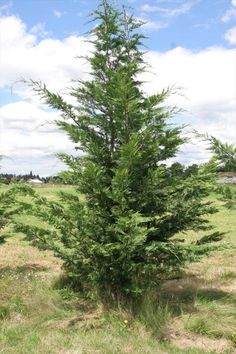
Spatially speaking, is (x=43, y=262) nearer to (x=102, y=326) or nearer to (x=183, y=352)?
(x=102, y=326)

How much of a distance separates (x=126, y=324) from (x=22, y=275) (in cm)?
351

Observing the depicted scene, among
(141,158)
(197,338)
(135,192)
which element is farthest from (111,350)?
(141,158)

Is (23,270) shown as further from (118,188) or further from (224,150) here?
(224,150)

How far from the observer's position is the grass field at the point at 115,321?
6.25 m

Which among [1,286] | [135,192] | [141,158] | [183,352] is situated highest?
[141,158]

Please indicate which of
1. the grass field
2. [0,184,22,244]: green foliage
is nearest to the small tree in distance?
the grass field

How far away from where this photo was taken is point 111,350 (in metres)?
6.03

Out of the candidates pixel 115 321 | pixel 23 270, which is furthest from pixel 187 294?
pixel 23 270

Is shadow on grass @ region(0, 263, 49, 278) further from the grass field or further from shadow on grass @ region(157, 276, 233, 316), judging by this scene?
shadow on grass @ region(157, 276, 233, 316)

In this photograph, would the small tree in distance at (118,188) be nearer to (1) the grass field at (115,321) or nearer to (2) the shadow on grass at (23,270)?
(1) the grass field at (115,321)

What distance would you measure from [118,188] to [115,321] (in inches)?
83.3

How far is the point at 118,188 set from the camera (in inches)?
277

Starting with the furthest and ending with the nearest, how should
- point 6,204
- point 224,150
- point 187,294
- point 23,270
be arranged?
point 23,270
point 6,204
point 187,294
point 224,150

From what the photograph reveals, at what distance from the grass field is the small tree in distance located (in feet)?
1.60
